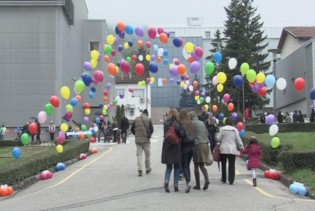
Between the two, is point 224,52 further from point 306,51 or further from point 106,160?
point 106,160

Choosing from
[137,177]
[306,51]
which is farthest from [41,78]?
[137,177]

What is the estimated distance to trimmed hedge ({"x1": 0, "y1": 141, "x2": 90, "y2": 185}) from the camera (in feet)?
43.2

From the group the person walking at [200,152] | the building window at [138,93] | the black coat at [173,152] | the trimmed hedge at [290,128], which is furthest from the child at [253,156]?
the building window at [138,93]

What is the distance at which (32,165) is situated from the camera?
596 inches

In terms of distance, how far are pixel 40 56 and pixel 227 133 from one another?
30.6 meters

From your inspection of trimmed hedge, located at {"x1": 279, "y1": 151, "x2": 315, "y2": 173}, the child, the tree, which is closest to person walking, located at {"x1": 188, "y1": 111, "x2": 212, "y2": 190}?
the child

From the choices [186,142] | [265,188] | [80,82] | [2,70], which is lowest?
[265,188]

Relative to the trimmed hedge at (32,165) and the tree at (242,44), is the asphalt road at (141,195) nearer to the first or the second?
the trimmed hedge at (32,165)

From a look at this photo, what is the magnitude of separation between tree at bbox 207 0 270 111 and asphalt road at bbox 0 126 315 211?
3973cm

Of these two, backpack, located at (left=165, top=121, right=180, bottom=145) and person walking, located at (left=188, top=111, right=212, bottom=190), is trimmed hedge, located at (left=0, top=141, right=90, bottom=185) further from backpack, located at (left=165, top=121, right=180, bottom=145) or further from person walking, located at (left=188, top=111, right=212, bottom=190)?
person walking, located at (left=188, top=111, right=212, bottom=190)

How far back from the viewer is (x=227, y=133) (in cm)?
1242

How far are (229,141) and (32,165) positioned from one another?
6.37 meters

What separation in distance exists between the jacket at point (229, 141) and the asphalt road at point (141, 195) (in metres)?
0.90

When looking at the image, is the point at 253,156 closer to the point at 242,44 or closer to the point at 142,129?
the point at 142,129
